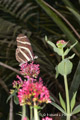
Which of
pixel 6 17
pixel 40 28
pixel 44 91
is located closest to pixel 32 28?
pixel 40 28

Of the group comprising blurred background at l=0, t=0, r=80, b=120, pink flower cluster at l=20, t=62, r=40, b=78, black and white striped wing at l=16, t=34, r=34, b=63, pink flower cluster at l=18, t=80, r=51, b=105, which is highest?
blurred background at l=0, t=0, r=80, b=120

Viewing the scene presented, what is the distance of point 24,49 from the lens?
294mm

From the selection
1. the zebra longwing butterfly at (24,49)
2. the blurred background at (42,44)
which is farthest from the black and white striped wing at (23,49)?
the blurred background at (42,44)

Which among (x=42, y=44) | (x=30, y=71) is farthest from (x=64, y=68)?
(x=42, y=44)

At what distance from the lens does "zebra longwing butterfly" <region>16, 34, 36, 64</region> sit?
0.94 ft

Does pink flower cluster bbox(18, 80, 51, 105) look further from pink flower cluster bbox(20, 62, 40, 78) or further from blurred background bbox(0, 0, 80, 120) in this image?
blurred background bbox(0, 0, 80, 120)

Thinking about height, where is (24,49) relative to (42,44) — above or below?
below

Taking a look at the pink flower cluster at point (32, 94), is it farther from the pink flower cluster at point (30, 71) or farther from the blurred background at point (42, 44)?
the blurred background at point (42, 44)

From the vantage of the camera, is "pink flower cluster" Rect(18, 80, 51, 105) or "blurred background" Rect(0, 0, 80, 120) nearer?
"pink flower cluster" Rect(18, 80, 51, 105)

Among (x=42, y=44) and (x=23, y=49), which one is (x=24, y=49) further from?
(x=42, y=44)

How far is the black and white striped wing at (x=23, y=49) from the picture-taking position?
286mm

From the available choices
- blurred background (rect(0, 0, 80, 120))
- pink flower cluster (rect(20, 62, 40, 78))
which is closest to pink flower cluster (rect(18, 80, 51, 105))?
pink flower cluster (rect(20, 62, 40, 78))

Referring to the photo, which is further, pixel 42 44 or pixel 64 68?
pixel 42 44

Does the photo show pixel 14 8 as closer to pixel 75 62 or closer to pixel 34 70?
pixel 75 62
